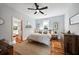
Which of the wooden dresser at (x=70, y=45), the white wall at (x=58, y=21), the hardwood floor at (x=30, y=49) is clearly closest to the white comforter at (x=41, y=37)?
the hardwood floor at (x=30, y=49)

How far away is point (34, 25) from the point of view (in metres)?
1.92

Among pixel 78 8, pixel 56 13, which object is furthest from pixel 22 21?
pixel 78 8

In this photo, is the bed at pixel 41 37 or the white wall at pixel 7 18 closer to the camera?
the white wall at pixel 7 18

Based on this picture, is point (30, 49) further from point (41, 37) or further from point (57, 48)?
point (57, 48)

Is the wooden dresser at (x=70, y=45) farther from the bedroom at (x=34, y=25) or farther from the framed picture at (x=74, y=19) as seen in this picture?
the framed picture at (x=74, y=19)

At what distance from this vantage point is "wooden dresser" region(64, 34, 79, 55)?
1.83 m

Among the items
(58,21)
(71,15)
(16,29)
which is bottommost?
(16,29)

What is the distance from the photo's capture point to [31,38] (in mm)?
1938

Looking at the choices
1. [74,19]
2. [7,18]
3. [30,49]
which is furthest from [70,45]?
[7,18]

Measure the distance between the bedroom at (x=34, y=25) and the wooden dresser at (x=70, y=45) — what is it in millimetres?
112

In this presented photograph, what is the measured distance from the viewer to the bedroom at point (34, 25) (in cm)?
183

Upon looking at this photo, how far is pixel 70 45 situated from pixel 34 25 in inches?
35.1

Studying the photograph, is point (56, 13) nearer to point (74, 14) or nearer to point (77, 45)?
point (74, 14)

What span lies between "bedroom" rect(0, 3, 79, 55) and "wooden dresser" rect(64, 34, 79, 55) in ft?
0.37
